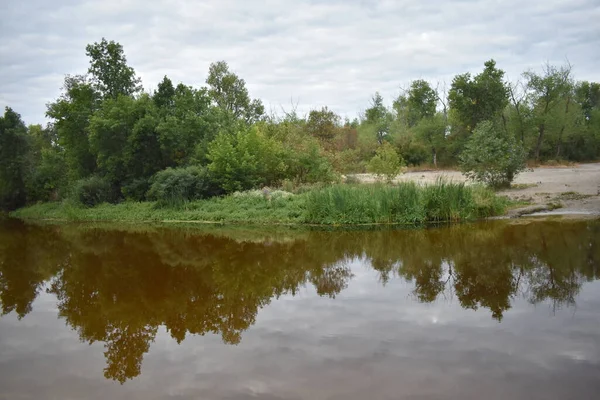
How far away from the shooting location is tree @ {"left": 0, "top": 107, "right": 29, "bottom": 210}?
34.4 metres

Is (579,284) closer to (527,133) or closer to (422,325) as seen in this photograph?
(422,325)

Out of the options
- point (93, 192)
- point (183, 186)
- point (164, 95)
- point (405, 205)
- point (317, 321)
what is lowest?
point (317, 321)

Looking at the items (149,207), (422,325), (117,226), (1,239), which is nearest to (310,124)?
(149,207)

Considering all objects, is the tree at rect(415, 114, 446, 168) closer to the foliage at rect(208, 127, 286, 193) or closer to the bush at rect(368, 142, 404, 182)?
the bush at rect(368, 142, 404, 182)

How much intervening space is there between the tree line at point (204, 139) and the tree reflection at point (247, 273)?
787 cm

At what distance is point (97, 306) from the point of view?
8.72 m

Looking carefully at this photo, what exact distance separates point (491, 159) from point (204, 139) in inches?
608

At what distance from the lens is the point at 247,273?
10703 mm

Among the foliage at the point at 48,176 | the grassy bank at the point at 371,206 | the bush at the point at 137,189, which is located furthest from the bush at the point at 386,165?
the foliage at the point at 48,176

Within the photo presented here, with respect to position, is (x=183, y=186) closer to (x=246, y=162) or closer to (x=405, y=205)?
(x=246, y=162)

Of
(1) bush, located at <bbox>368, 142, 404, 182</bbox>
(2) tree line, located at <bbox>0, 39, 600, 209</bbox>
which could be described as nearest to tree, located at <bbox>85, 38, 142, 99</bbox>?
(2) tree line, located at <bbox>0, 39, 600, 209</bbox>

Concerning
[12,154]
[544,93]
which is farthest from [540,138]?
[12,154]

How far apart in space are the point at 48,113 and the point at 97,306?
25143 mm

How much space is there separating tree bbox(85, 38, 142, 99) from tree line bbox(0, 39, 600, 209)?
61 mm
